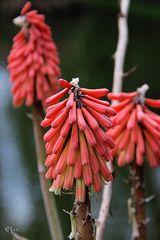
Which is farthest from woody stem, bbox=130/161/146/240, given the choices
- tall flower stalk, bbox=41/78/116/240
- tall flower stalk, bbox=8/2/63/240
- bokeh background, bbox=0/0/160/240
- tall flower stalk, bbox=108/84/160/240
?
tall flower stalk, bbox=41/78/116/240

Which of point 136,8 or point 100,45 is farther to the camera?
point 136,8

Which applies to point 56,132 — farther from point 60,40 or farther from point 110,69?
point 60,40

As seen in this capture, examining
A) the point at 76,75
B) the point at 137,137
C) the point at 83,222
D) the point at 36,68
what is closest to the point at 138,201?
the point at 137,137

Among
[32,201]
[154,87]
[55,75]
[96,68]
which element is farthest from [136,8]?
[55,75]

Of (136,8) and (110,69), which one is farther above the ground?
(136,8)

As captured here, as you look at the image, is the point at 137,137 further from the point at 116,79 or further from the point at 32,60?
the point at 32,60

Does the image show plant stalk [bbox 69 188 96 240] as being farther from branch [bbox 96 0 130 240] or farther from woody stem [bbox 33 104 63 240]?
woody stem [bbox 33 104 63 240]
